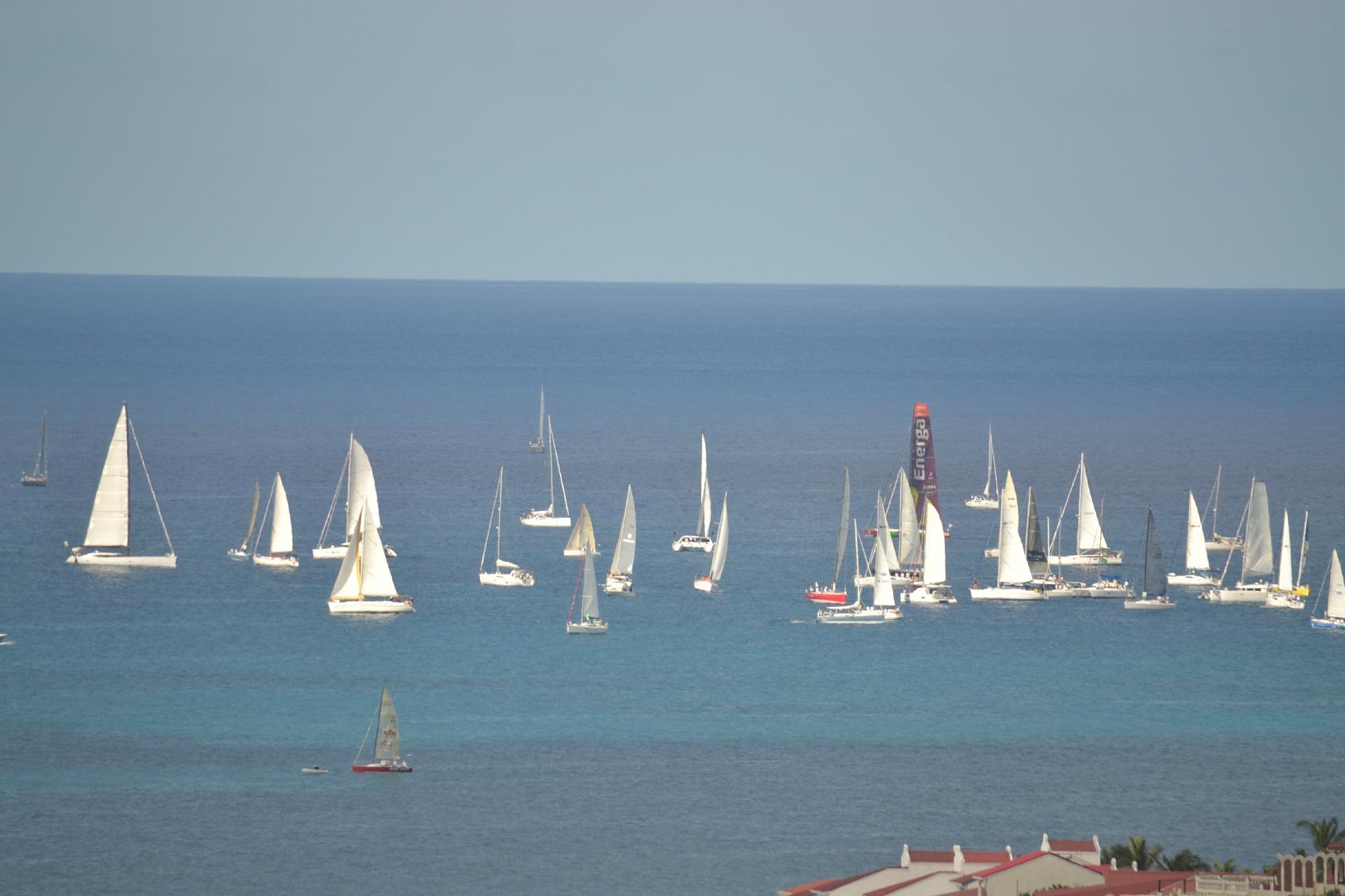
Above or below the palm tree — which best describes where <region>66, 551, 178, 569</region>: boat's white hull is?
above

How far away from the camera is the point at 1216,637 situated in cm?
8769

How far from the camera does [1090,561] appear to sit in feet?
341

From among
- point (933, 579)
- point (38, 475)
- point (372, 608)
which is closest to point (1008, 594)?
point (933, 579)

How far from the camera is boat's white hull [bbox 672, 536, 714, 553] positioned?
107812 millimetres

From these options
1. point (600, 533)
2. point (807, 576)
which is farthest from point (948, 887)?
point (600, 533)

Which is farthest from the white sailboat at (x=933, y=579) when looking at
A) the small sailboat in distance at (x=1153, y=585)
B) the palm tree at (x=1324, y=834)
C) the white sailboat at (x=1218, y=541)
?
the palm tree at (x=1324, y=834)

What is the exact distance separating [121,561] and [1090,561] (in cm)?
4725

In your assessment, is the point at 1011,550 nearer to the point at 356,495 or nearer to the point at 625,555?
the point at 625,555

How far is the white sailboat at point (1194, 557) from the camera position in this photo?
10031 cm

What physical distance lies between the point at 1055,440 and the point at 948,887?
124m

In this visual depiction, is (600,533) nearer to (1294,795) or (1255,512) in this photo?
(1255,512)

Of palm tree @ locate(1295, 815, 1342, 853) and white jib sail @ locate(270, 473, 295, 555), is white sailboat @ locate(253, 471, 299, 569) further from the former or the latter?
palm tree @ locate(1295, 815, 1342, 853)

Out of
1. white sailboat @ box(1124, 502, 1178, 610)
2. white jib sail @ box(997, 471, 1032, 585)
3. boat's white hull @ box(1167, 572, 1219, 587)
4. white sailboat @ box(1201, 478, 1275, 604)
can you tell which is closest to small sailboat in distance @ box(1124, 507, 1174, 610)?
white sailboat @ box(1124, 502, 1178, 610)

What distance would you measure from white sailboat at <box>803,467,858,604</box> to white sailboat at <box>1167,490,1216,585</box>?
16033mm
